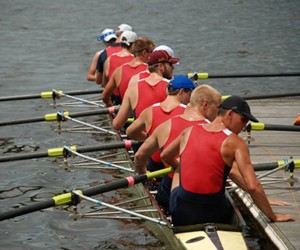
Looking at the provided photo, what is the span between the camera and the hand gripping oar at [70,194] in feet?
31.1

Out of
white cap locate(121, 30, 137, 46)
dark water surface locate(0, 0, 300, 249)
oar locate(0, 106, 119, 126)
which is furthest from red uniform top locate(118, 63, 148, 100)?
dark water surface locate(0, 0, 300, 249)

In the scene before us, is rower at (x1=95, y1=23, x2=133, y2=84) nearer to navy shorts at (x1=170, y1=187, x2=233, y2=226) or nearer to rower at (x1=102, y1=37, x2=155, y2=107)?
rower at (x1=102, y1=37, x2=155, y2=107)

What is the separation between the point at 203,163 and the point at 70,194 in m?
1.95

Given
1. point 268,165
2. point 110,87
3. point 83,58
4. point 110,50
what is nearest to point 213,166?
point 268,165

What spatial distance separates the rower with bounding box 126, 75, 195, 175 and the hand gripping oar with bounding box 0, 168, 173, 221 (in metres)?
0.79

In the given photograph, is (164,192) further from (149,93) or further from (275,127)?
(275,127)

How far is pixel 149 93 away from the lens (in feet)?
40.0

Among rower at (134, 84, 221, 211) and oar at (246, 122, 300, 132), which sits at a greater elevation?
rower at (134, 84, 221, 211)

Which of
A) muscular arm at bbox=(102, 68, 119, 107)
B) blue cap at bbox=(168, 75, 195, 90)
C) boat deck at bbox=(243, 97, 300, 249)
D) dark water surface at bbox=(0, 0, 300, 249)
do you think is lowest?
dark water surface at bbox=(0, 0, 300, 249)

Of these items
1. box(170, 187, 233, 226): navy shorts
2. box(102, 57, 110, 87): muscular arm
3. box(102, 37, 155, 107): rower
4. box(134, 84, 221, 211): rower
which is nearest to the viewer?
box(170, 187, 233, 226): navy shorts

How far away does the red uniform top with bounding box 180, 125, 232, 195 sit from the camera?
8.78 meters

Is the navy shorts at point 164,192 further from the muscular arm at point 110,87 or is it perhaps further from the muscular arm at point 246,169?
the muscular arm at point 110,87

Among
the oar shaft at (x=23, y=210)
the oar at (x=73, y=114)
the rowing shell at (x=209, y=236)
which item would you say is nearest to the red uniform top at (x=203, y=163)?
the rowing shell at (x=209, y=236)

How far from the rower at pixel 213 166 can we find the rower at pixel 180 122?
21.7 inches
